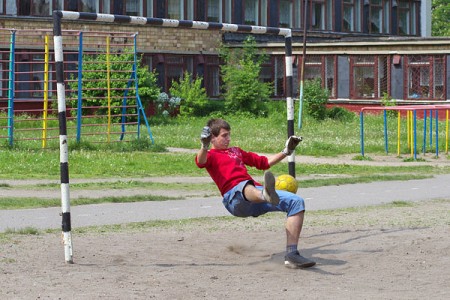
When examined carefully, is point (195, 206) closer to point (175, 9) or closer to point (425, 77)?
point (425, 77)

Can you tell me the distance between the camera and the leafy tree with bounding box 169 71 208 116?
45.8m

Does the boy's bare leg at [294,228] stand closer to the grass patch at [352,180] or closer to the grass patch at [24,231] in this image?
the grass patch at [24,231]

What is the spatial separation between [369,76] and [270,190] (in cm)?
3950

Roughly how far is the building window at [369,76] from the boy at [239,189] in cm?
3792

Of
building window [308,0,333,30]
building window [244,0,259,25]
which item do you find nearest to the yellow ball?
building window [244,0,259,25]

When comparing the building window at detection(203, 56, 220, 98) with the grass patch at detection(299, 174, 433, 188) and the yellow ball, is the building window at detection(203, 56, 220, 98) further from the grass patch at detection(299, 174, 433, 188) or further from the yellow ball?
the yellow ball

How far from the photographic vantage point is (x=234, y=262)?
1057 centimetres

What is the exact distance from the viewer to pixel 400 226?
1323 cm

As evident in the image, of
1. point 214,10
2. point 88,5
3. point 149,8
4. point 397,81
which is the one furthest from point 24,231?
point 214,10

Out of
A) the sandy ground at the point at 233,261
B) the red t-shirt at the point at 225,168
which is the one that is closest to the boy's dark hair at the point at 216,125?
the red t-shirt at the point at 225,168

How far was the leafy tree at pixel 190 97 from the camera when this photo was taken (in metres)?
45.8

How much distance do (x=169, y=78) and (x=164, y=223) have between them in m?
37.2

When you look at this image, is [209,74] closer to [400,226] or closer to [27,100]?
[27,100]

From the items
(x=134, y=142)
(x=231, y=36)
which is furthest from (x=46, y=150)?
(x=231, y=36)
